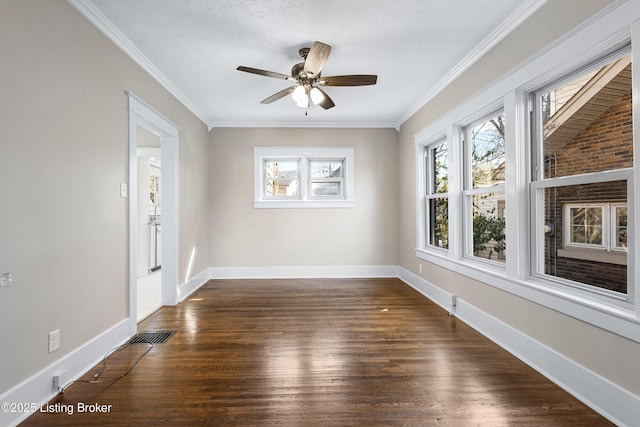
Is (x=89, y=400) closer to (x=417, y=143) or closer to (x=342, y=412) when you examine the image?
(x=342, y=412)

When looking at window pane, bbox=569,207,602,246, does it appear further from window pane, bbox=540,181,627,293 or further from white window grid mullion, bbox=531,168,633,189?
white window grid mullion, bbox=531,168,633,189

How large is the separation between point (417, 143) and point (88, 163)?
3.94 metres

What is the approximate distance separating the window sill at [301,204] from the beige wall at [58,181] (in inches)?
106

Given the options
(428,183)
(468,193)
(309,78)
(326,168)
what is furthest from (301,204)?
(468,193)

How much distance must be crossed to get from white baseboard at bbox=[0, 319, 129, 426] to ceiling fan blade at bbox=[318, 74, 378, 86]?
115 inches

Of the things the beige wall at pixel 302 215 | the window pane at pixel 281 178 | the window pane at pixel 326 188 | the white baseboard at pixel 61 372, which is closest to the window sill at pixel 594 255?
the beige wall at pixel 302 215

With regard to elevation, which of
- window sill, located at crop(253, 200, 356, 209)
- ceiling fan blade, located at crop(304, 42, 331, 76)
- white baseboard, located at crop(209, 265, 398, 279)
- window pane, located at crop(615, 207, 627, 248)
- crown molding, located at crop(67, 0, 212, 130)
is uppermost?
crown molding, located at crop(67, 0, 212, 130)

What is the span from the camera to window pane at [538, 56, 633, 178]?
1.78 m

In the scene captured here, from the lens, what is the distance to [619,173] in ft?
5.77

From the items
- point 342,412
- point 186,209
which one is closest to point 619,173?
point 342,412

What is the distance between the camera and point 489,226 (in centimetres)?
307

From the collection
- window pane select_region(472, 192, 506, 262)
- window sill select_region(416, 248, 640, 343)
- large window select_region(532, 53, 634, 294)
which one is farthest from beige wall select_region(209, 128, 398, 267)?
large window select_region(532, 53, 634, 294)

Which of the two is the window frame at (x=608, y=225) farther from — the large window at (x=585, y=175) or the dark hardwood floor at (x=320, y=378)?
the dark hardwood floor at (x=320, y=378)

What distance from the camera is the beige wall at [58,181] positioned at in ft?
5.57
